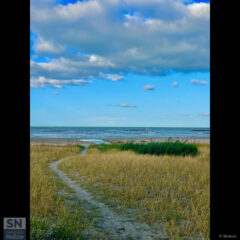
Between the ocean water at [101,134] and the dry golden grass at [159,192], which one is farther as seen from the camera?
the ocean water at [101,134]

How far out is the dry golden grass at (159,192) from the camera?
4.28 metres

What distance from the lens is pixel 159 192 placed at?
20.8 ft
